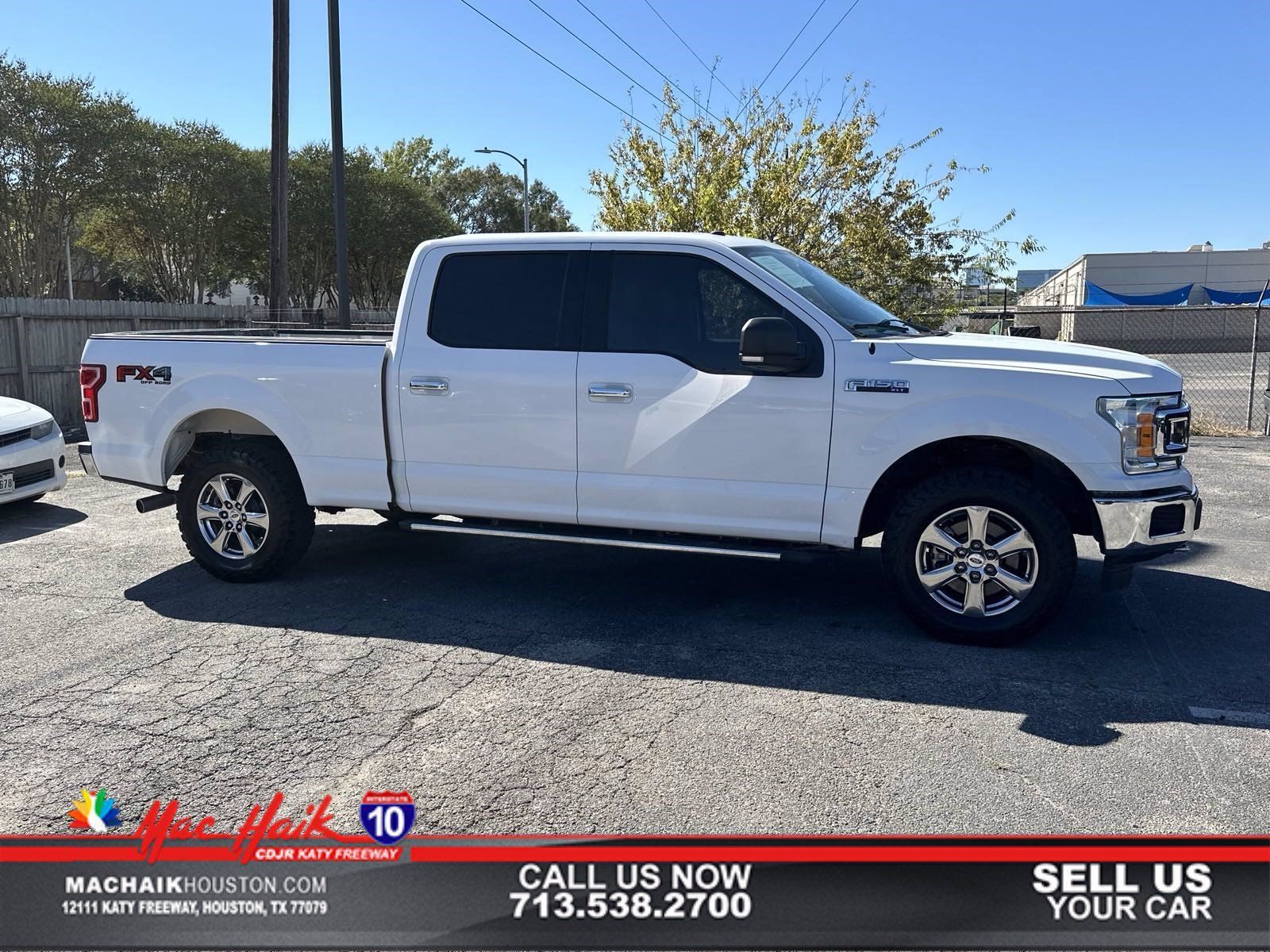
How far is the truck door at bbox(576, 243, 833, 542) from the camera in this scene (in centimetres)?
553

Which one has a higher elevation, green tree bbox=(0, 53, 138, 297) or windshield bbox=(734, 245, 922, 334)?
green tree bbox=(0, 53, 138, 297)

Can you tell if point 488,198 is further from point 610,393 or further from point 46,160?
point 610,393

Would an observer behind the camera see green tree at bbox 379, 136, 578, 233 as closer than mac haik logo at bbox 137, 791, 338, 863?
No

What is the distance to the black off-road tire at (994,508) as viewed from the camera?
5.21 metres

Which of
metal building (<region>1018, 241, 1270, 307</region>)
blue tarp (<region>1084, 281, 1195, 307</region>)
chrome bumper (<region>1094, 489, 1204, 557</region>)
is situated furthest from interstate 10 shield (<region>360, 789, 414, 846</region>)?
metal building (<region>1018, 241, 1270, 307</region>)

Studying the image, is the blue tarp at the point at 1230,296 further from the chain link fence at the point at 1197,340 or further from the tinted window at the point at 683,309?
the tinted window at the point at 683,309

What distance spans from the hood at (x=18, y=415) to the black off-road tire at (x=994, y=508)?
282 inches

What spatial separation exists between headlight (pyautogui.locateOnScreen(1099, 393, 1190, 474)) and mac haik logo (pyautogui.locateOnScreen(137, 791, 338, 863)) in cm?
384

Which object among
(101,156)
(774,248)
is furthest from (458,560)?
(101,156)

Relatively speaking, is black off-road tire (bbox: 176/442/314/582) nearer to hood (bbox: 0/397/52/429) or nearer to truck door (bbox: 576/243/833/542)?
truck door (bbox: 576/243/833/542)

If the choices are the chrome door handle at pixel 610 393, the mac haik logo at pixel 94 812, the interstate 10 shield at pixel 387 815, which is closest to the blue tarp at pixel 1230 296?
the chrome door handle at pixel 610 393

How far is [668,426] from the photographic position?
5707mm

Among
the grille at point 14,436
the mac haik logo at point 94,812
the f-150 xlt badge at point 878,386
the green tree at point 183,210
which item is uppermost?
the green tree at point 183,210

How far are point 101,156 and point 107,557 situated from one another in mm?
26626
